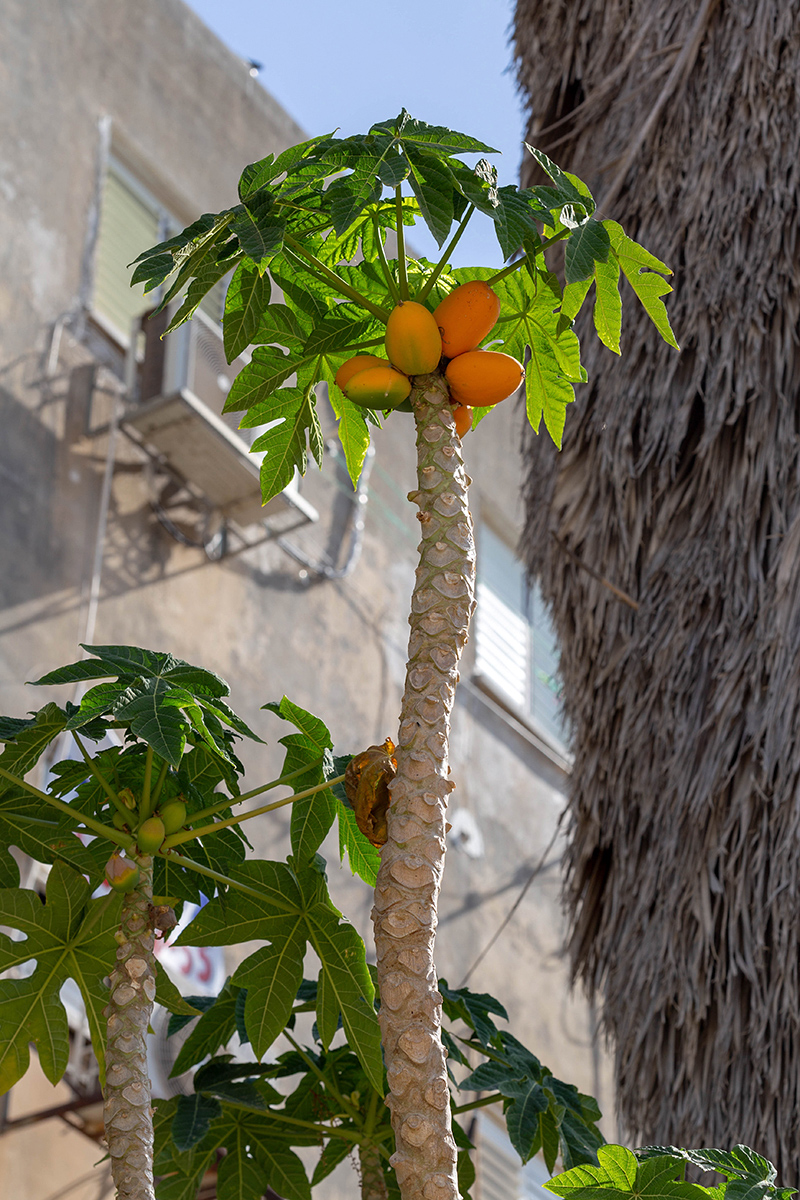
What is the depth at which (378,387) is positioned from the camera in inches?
53.1

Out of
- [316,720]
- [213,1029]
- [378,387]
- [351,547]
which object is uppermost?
[351,547]

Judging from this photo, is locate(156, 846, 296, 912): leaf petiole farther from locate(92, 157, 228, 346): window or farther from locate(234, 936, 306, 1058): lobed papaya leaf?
locate(92, 157, 228, 346): window

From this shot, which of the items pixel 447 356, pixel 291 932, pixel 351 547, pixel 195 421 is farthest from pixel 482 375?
pixel 351 547

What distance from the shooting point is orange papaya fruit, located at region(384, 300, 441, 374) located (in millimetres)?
1332

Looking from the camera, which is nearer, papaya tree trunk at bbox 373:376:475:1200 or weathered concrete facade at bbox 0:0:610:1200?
papaya tree trunk at bbox 373:376:475:1200

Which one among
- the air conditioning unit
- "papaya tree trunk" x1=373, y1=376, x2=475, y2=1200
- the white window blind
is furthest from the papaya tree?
the white window blind

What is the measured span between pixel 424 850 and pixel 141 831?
1.38 feet

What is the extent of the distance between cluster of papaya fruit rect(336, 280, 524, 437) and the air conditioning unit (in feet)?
19.4

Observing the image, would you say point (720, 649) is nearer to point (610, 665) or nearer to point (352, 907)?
point (610, 665)

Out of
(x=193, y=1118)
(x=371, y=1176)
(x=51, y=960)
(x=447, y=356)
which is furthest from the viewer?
(x=193, y=1118)

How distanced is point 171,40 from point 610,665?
265 inches

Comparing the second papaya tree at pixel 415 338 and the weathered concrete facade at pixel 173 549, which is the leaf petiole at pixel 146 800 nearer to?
the second papaya tree at pixel 415 338

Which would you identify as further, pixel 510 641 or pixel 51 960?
pixel 510 641

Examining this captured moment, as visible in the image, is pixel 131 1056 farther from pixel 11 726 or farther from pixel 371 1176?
pixel 371 1176
